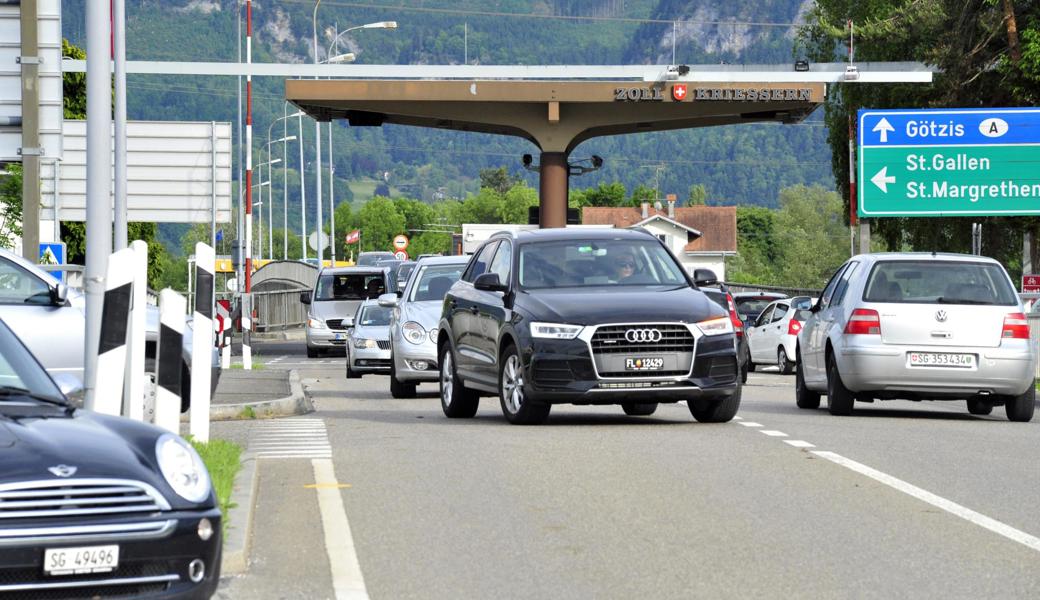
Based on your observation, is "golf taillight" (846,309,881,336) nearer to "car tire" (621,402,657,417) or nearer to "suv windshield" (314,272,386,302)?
"car tire" (621,402,657,417)

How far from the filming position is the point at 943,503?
33.9 ft

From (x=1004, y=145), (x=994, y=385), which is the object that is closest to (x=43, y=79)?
(x=994, y=385)

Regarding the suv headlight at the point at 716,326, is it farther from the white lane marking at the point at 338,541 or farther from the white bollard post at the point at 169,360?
the white bollard post at the point at 169,360

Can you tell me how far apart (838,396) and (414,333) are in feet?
18.2

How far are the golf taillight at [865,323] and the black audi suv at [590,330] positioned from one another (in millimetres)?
2302

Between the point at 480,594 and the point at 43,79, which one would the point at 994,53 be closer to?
the point at 43,79

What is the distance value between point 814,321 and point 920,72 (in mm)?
28515

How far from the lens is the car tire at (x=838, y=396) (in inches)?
712

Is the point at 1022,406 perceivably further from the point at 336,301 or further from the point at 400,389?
the point at 336,301

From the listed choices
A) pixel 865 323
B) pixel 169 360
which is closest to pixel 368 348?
pixel 865 323

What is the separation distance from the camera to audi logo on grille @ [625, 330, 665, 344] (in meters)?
14.8

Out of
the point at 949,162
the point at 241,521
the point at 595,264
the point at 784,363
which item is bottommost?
the point at 784,363

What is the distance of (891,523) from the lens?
31.0 ft

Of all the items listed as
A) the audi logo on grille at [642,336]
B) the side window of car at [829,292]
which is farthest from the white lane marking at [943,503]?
the side window of car at [829,292]
